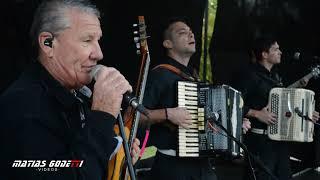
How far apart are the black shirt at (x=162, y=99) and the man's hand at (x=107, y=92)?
1.69 m

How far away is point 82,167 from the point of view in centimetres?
155

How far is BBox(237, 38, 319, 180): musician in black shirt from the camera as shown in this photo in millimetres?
4844

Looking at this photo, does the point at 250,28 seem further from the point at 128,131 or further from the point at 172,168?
the point at 128,131

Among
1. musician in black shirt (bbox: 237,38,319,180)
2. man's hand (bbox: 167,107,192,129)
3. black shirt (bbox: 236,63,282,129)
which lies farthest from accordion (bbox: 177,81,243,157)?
black shirt (bbox: 236,63,282,129)

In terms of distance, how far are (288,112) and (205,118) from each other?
1.91 m

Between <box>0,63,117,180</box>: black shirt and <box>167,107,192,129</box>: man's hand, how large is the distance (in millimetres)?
1575

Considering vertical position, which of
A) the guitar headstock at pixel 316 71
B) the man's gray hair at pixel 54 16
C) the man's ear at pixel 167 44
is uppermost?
the man's gray hair at pixel 54 16

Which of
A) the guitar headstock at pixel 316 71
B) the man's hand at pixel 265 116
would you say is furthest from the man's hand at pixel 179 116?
the guitar headstock at pixel 316 71

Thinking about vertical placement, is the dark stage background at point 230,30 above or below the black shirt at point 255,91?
above

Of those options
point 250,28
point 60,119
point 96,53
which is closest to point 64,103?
point 60,119

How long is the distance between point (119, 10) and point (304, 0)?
3.73 meters

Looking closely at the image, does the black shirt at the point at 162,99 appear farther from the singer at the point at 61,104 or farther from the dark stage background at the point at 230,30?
the singer at the point at 61,104

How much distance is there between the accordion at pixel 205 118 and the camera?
3301mm

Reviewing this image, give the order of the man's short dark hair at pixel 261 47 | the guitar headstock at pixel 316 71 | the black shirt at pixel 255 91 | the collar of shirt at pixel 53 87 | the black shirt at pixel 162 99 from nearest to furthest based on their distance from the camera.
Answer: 1. the collar of shirt at pixel 53 87
2. the black shirt at pixel 162 99
3. the black shirt at pixel 255 91
4. the man's short dark hair at pixel 261 47
5. the guitar headstock at pixel 316 71
